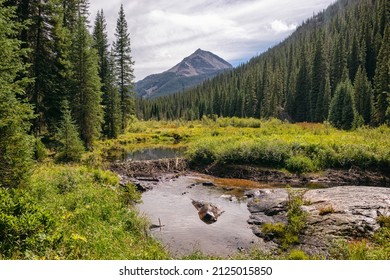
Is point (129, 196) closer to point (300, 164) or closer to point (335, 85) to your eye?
point (300, 164)

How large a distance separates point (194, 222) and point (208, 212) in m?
1.01

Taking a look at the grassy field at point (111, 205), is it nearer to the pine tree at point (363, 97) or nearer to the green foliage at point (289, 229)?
the green foliage at point (289, 229)

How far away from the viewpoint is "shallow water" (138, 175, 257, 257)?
1299 centimetres

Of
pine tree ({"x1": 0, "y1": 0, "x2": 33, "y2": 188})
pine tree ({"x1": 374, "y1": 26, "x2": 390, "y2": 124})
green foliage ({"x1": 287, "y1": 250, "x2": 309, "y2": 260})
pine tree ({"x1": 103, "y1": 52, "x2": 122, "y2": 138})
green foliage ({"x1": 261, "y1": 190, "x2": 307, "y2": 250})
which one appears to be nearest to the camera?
green foliage ({"x1": 287, "y1": 250, "x2": 309, "y2": 260})

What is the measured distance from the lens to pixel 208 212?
16.4 metres

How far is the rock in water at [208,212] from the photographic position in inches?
632

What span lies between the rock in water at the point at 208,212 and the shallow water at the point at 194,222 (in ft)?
0.76

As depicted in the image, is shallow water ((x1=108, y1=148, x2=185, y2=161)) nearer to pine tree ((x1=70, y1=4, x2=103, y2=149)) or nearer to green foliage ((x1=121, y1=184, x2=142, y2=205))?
pine tree ((x1=70, y1=4, x2=103, y2=149))

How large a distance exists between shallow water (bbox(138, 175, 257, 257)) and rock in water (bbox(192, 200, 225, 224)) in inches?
9.1

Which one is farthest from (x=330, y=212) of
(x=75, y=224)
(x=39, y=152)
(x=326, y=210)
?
(x=39, y=152)

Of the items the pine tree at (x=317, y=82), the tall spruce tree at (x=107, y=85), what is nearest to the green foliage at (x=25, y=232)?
the tall spruce tree at (x=107, y=85)

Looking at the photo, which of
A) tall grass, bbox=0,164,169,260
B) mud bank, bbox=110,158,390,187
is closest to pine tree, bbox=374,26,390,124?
mud bank, bbox=110,158,390,187

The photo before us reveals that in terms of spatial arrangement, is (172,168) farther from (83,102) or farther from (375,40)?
(375,40)

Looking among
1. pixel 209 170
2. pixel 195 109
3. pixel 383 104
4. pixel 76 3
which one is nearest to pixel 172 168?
pixel 209 170
